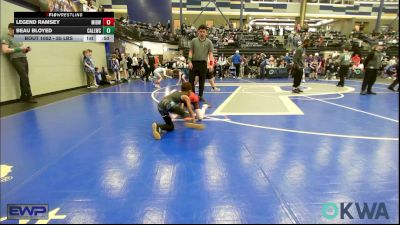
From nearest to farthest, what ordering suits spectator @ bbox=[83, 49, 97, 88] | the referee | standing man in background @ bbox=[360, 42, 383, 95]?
the referee < standing man in background @ bbox=[360, 42, 383, 95] < spectator @ bbox=[83, 49, 97, 88]

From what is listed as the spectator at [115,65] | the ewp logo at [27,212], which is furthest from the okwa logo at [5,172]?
the spectator at [115,65]

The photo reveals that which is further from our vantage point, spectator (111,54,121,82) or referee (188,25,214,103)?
spectator (111,54,121,82)

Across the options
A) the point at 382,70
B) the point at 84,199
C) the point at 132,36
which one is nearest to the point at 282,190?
the point at 84,199

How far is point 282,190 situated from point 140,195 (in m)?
1.26

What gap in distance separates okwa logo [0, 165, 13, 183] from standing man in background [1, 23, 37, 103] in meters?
4.66

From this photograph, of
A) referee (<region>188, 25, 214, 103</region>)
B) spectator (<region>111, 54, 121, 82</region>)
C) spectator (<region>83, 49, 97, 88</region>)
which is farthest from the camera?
spectator (<region>111, 54, 121, 82</region>)

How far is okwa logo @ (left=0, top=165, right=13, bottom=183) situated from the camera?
8.39 feet

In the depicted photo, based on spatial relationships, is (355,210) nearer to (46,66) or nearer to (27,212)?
(27,212)

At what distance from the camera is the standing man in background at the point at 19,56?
6305mm

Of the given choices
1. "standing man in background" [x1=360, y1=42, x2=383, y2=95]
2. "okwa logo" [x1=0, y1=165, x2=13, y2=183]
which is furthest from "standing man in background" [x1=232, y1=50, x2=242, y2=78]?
"okwa logo" [x1=0, y1=165, x2=13, y2=183]

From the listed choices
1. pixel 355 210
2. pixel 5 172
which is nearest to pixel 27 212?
pixel 5 172

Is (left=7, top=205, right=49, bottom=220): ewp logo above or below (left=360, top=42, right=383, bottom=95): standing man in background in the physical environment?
below
